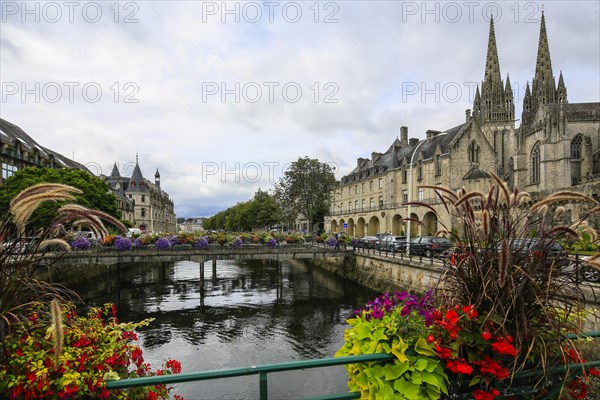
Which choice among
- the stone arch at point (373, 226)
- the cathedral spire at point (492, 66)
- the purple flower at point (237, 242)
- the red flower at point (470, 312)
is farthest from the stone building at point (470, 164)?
the red flower at point (470, 312)

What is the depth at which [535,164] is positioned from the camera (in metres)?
54.1

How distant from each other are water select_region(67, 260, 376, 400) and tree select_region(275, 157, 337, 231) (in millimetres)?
16802

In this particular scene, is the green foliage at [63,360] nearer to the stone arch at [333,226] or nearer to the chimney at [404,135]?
the chimney at [404,135]

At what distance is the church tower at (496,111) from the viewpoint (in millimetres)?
75938

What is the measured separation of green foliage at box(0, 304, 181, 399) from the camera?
2139 mm

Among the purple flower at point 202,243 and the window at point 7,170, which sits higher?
the window at point 7,170

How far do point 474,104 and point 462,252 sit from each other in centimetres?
8921

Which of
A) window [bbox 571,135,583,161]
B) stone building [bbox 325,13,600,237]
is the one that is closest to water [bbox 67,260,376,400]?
stone building [bbox 325,13,600,237]

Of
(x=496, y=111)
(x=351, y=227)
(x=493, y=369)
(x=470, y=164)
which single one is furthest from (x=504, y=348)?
(x=496, y=111)

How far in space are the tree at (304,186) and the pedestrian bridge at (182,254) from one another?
1877 centimetres

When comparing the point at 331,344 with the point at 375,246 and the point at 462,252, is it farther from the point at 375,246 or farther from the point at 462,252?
the point at 375,246

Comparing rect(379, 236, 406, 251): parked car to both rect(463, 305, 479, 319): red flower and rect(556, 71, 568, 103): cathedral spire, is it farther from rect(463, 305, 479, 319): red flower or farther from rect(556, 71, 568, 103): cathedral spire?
rect(556, 71, 568, 103): cathedral spire

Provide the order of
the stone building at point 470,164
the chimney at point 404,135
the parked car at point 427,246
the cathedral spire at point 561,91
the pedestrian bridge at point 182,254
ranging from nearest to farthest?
the parked car at point 427,246 < the pedestrian bridge at point 182,254 < the stone building at point 470,164 < the chimney at point 404,135 < the cathedral spire at point 561,91

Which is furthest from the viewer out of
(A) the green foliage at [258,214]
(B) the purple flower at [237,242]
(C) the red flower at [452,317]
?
(A) the green foliage at [258,214]
